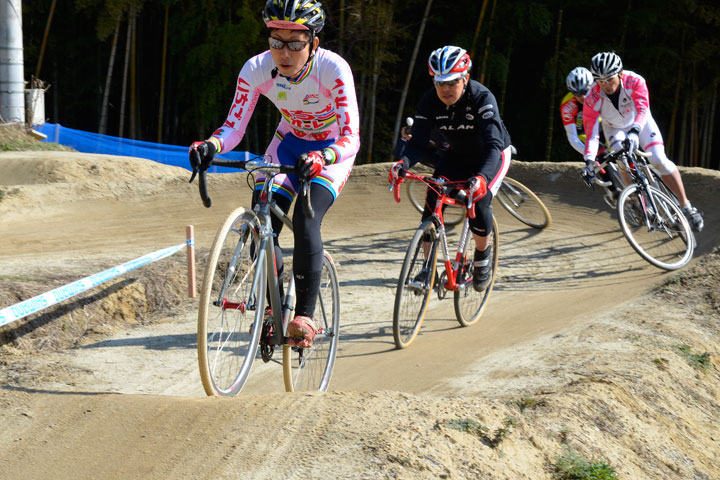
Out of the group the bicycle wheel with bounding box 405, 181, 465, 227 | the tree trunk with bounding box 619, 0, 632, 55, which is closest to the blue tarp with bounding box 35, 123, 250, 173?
the bicycle wheel with bounding box 405, 181, 465, 227

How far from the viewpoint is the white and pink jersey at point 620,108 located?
26.4 ft

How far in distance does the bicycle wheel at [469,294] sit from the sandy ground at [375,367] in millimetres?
177

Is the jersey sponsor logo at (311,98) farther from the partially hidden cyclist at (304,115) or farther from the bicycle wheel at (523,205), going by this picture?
the bicycle wheel at (523,205)

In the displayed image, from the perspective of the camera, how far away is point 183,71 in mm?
18188

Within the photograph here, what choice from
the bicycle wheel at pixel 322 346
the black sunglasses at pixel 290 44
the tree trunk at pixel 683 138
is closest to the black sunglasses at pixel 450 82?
the black sunglasses at pixel 290 44

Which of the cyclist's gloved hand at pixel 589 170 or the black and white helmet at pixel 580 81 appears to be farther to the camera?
the black and white helmet at pixel 580 81

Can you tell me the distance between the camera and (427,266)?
560 cm

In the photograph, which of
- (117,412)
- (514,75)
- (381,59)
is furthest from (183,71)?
(117,412)

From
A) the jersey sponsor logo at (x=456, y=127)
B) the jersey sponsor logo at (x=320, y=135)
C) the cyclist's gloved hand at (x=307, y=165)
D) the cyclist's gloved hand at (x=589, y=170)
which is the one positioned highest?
the jersey sponsor logo at (x=456, y=127)

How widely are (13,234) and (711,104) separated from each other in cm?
1689

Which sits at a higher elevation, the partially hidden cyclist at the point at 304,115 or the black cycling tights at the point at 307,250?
the partially hidden cyclist at the point at 304,115

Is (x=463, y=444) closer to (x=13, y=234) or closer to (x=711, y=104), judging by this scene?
(x=13, y=234)

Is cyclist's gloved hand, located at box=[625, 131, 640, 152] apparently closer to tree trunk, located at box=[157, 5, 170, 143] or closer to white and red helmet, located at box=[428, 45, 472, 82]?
white and red helmet, located at box=[428, 45, 472, 82]

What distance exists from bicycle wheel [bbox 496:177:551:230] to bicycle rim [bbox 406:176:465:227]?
62 centimetres
